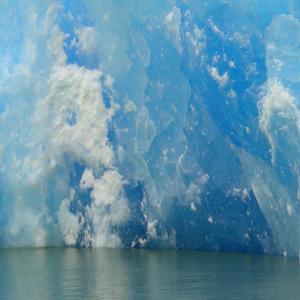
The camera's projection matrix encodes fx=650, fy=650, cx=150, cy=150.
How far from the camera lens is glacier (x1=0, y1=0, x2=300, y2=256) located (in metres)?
8.17

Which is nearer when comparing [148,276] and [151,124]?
[148,276]

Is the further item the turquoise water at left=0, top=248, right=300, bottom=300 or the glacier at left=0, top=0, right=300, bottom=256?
the glacier at left=0, top=0, right=300, bottom=256

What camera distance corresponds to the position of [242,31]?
8523 mm

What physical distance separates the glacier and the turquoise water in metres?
0.63

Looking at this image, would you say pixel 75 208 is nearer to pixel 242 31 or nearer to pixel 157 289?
pixel 242 31

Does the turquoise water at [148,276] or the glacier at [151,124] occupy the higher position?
the glacier at [151,124]

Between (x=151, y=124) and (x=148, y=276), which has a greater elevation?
(x=151, y=124)

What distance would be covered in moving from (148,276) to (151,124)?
3104 mm

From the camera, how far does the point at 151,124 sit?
9.12m

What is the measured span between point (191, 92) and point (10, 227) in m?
3.59

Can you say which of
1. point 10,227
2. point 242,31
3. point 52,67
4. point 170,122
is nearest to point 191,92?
point 170,122

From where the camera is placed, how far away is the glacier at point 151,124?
8.17m

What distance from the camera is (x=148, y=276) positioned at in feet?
21.2

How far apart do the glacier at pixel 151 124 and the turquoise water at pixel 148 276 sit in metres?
0.63
